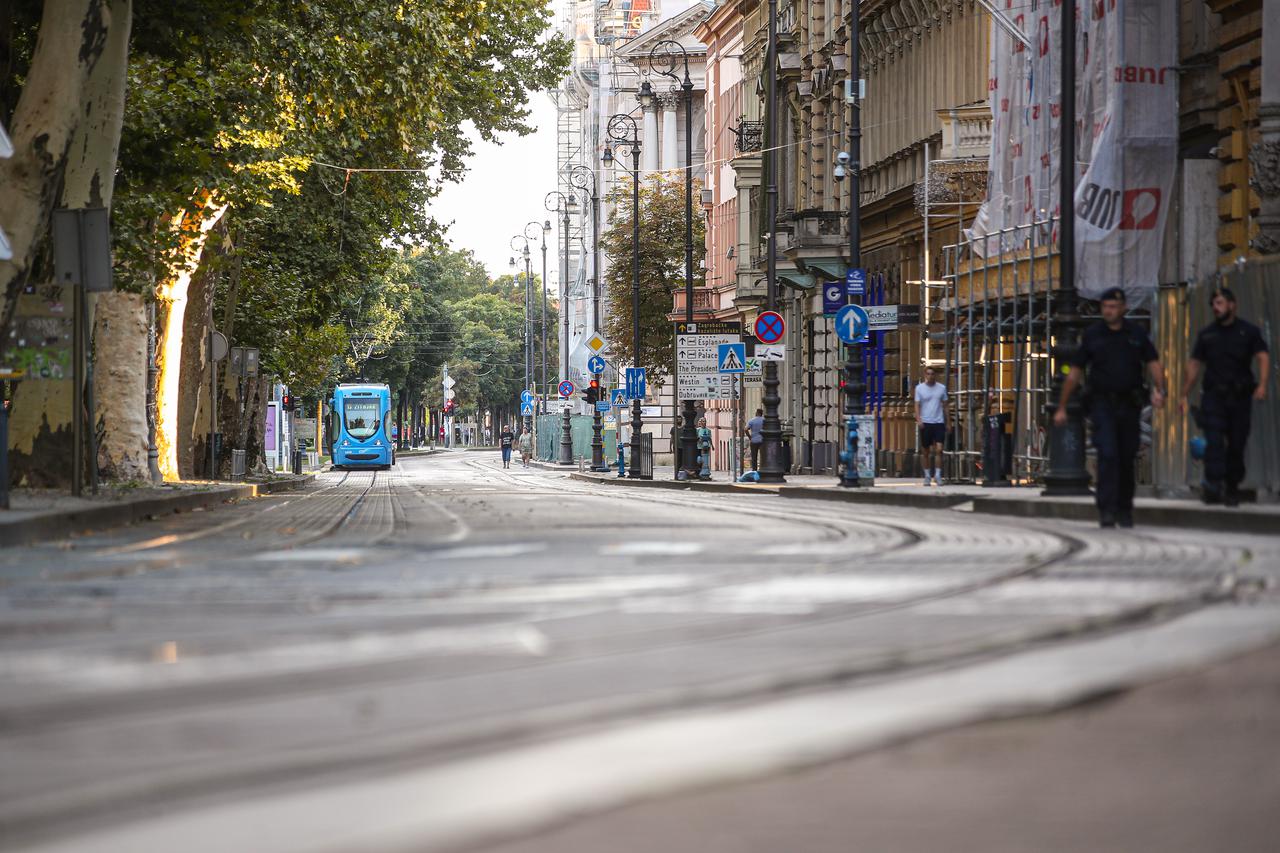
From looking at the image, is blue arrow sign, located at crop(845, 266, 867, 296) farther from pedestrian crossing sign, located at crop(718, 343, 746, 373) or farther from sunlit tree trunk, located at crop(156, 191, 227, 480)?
sunlit tree trunk, located at crop(156, 191, 227, 480)

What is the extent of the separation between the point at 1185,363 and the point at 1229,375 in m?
4.04

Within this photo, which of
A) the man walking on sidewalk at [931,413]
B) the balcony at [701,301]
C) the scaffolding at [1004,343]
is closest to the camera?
the scaffolding at [1004,343]

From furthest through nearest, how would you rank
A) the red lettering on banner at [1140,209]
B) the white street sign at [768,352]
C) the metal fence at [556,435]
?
the metal fence at [556,435]
the white street sign at [768,352]
the red lettering on banner at [1140,209]

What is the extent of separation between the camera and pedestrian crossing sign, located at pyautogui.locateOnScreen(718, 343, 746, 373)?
4588 centimetres

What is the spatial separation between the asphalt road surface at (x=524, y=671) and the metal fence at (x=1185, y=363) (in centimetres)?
590

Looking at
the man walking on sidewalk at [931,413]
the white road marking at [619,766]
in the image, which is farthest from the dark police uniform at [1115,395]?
the man walking on sidewalk at [931,413]

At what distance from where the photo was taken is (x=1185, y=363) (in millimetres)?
22031

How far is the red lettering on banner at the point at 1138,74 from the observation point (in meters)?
29.6

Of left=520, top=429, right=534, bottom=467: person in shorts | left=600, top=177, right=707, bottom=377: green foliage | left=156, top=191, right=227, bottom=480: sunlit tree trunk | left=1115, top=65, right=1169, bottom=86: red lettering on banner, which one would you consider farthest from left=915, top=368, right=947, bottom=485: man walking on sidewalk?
left=520, top=429, right=534, bottom=467: person in shorts

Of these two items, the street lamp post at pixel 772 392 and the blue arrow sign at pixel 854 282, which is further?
the street lamp post at pixel 772 392

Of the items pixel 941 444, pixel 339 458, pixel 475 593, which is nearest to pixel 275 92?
pixel 941 444

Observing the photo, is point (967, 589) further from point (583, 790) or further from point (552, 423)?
point (552, 423)

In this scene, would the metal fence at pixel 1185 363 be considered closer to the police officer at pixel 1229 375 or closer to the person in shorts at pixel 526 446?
the police officer at pixel 1229 375

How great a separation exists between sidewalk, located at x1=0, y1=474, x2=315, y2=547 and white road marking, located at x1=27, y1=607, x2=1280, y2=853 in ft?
34.6
